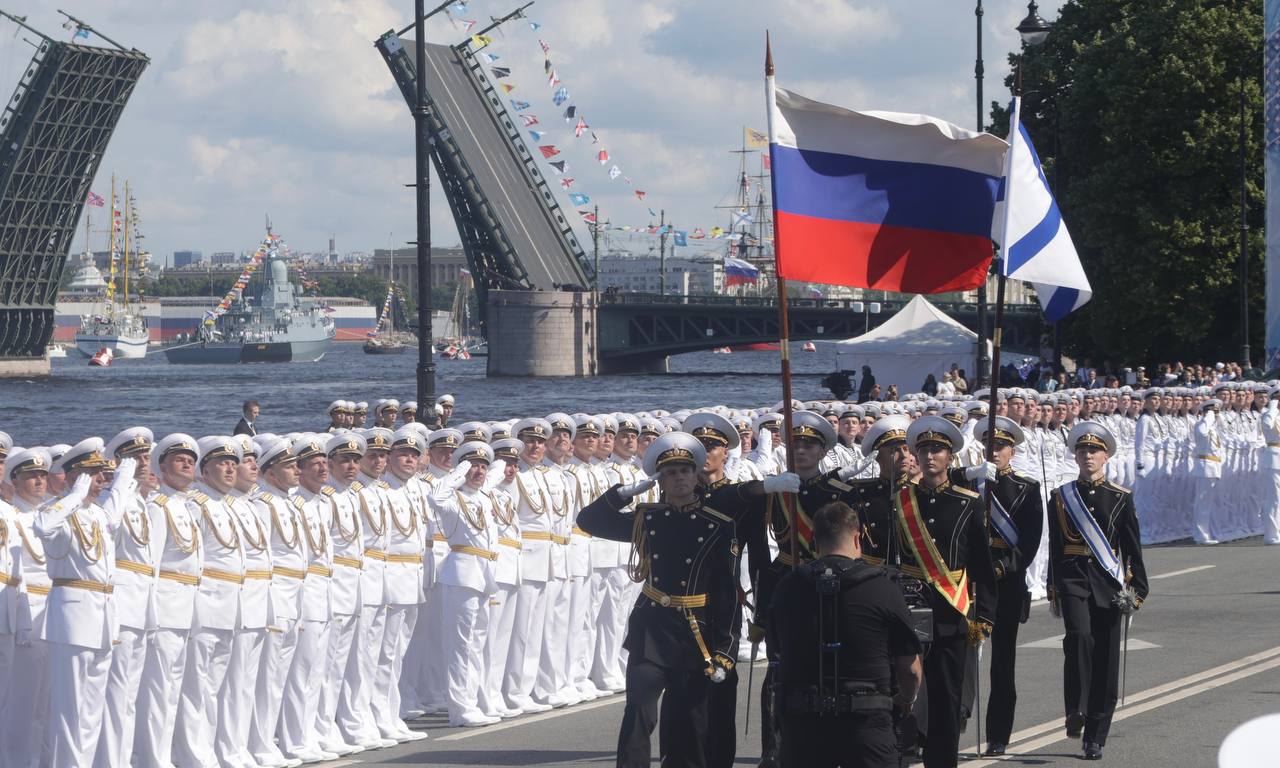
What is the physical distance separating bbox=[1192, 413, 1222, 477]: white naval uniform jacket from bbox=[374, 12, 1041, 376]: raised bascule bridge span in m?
28.2

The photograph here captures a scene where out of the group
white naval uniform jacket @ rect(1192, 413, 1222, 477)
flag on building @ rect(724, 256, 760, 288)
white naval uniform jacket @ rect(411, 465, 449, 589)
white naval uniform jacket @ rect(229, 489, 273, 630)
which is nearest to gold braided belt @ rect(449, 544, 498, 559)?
white naval uniform jacket @ rect(411, 465, 449, 589)

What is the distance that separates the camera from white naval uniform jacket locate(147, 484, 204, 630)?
363 inches

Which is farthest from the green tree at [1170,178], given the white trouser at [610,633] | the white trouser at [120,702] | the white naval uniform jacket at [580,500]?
the white trouser at [120,702]

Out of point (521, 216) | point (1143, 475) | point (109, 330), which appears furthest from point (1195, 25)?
point (109, 330)

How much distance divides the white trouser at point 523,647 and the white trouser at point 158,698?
8.69 ft

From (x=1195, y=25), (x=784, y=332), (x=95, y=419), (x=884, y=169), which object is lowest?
(x=95, y=419)

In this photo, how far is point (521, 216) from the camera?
6756cm

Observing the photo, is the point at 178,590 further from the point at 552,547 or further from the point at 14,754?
the point at 552,547

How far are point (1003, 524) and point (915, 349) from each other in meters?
33.2

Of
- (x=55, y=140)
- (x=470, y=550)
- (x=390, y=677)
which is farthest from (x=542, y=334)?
(x=390, y=677)

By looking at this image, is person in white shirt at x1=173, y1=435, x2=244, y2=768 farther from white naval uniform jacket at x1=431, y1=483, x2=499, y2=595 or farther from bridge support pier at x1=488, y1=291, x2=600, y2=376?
bridge support pier at x1=488, y1=291, x2=600, y2=376

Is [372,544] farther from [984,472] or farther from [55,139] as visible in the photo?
[55,139]

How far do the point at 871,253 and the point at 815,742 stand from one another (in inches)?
125

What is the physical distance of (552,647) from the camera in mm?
11859
